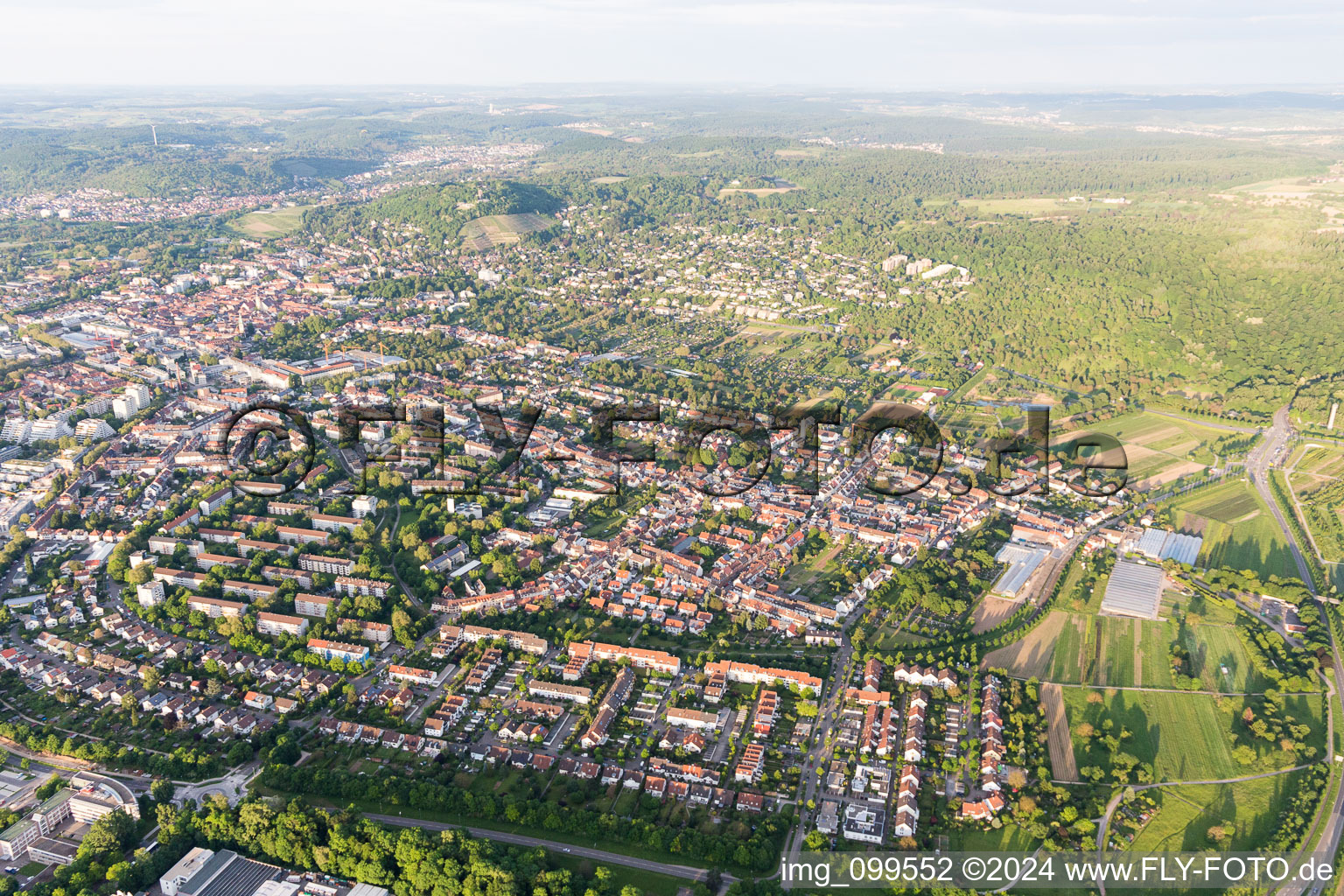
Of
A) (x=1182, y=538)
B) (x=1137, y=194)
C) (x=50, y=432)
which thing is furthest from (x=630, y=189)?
(x=1182, y=538)

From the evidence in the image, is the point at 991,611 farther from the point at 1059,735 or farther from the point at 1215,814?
the point at 1215,814

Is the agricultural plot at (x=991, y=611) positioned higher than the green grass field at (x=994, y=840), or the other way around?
the agricultural plot at (x=991, y=611)

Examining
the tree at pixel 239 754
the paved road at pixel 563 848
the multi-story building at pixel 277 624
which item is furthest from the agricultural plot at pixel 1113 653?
the multi-story building at pixel 277 624

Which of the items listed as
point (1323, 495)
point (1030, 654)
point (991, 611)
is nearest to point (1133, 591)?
point (991, 611)

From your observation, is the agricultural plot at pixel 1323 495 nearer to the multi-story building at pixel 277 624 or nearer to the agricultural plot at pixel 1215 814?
the agricultural plot at pixel 1215 814

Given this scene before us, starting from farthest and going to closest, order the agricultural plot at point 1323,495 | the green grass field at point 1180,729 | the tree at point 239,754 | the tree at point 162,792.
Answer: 1. the agricultural plot at point 1323,495
2. the green grass field at point 1180,729
3. the tree at point 239,754
4. the tree at point 162,792

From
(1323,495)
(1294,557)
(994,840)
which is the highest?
(1323,495)

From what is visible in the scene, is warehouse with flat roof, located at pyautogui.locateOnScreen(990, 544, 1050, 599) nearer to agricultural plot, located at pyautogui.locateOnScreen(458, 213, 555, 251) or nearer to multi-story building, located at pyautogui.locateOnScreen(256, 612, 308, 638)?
multi-story building, located at pyautogui.locateOnScreen(256, 612, 308, 638)
